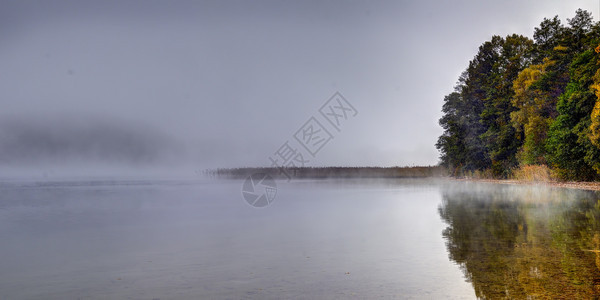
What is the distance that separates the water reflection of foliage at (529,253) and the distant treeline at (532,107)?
71.1 ft

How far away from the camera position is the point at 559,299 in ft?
23.6

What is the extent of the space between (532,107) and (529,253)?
156 ft

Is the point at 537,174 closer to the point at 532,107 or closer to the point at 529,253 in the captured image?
the point at 532,107

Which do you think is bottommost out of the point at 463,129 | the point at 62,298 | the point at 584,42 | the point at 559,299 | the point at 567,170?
the point at 62,298

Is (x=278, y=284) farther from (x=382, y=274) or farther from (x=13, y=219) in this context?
(x=13, y=219)

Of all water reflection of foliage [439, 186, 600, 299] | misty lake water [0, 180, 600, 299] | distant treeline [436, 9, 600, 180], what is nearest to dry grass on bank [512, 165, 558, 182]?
distant treeline [436, 9, 600, 180]

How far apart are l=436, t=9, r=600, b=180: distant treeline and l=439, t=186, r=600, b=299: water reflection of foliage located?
21.7 meters

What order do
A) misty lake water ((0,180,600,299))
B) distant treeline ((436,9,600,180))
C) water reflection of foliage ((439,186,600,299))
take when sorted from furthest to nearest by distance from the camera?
distant treeline ((436,9,600,180))
misty lake water ((0,180,600,299))
water reflection of foliage ((439,186,600,299))

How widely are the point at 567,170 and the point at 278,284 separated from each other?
47084mm

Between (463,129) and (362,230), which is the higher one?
(463,129)

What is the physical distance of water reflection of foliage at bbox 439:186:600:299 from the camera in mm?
7949

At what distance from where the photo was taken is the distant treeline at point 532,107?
39562mm

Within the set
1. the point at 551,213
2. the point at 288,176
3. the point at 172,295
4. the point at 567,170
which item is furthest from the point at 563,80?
the point at 288,176

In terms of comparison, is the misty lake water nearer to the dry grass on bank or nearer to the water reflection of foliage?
the water reflection of foliage
